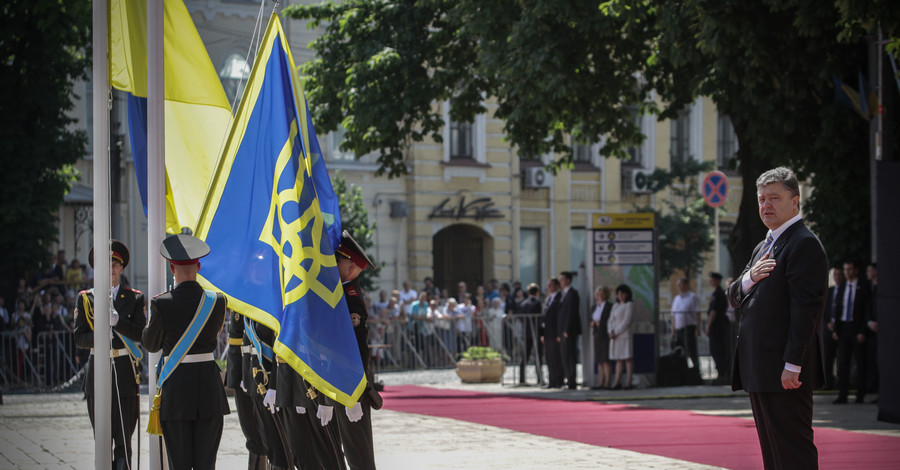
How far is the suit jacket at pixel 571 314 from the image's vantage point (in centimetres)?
2048

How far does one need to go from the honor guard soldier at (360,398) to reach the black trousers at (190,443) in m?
0.89

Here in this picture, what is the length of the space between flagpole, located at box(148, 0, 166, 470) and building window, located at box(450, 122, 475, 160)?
27.7 m

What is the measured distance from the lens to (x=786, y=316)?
22.9ft

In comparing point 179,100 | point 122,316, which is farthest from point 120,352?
point 179,100

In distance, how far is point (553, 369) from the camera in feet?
68.7

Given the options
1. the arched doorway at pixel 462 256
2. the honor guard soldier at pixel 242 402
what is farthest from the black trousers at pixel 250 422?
the arched doorway at pixel 462 256

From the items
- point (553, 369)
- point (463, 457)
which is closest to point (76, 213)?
point (553, 369)

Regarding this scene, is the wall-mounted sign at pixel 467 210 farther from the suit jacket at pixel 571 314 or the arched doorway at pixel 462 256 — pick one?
the suit jacket at pixel 571 314

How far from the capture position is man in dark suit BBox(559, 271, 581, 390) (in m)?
20.5

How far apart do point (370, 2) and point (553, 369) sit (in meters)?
7.54

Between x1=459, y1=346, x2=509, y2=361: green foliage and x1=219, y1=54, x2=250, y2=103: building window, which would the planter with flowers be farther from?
x1=219, y1=54, x2=250, y2=103: building window

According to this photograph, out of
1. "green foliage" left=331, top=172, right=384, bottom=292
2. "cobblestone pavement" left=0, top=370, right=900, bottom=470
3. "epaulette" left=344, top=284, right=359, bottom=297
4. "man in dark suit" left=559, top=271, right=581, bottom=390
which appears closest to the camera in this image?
"epaulette" left=344, top=284, right=359, bottom=297

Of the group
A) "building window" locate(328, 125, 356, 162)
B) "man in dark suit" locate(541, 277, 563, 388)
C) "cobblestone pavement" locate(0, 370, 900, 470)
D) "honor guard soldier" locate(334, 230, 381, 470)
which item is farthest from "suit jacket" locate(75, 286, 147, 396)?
"building window" locate(328, 125, 356, 162)

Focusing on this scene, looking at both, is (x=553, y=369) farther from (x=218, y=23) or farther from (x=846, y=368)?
(x=218, y=23)
